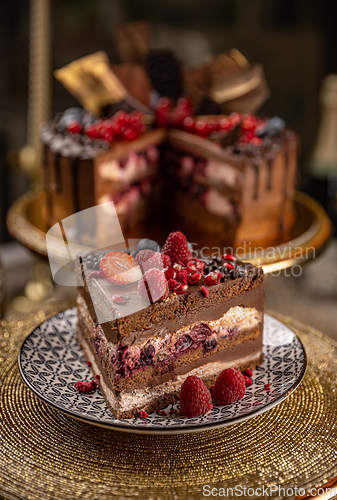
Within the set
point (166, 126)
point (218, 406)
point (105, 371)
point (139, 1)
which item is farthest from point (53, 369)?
point (139, 1)

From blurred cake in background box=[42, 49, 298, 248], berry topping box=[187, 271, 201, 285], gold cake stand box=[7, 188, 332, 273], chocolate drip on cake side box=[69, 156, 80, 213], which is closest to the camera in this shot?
berry topping box=[187, 271, 201, 285]

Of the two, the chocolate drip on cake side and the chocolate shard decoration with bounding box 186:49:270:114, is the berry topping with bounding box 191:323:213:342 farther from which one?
the chocolate shard decoration with bounding box 186:49:270:114

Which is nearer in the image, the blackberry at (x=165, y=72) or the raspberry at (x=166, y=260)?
the raspberry at (x=166, y=260)

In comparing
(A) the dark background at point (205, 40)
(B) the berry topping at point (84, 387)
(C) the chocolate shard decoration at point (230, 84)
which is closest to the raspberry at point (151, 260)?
(B) the berry topping at point (84, 387)

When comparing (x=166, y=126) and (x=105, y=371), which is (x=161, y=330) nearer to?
(x=105, y=371)

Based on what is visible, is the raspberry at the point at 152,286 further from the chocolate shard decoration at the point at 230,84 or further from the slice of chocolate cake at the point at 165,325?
the chocolate shard decoration at the point at 230,84

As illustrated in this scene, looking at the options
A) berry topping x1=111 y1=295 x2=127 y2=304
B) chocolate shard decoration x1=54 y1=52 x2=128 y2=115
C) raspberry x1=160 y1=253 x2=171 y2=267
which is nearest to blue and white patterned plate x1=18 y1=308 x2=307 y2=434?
berry topping x1=111 y1=295 x2=127 y2=304
